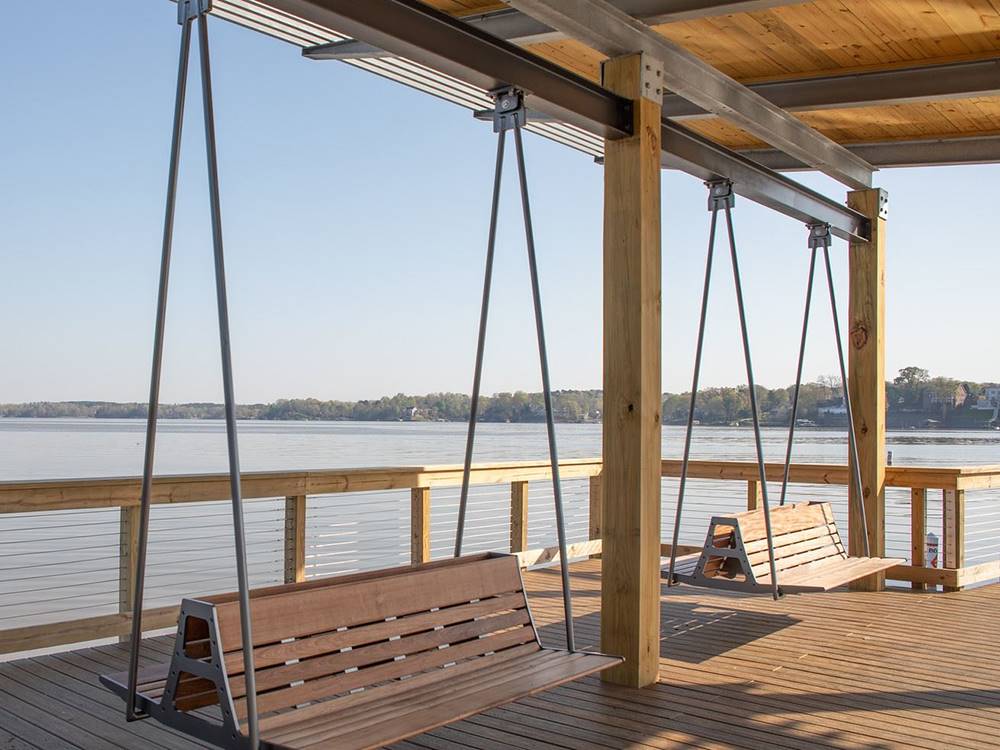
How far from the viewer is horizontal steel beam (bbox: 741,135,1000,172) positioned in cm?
625

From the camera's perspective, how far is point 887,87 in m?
5.20

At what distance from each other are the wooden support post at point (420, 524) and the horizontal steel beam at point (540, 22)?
8.29 ft

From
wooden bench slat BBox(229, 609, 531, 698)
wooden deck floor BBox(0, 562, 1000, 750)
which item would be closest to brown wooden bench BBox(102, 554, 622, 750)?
wooden bench slat BBox(229, 609, 531, 698)

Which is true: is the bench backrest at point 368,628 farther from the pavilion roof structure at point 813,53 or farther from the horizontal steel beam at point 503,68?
the pavilion roof structure at point 813,53

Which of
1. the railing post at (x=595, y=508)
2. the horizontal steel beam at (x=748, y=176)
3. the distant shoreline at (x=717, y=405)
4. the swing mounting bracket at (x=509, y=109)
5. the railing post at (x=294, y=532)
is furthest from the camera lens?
the distant shoreline at (x=717, y=405)

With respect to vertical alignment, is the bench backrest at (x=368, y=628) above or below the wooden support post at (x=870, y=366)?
below

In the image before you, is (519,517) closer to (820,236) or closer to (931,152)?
(820,236)

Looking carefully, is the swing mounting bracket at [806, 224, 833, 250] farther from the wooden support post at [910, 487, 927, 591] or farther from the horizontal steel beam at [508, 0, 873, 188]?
the wooden support post at [910, 487, 927, 591]

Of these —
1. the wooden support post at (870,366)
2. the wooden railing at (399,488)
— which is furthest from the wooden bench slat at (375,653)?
the wooden support post at (870,366)

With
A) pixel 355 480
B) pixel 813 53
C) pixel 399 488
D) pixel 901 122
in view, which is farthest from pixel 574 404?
pixel 813 53

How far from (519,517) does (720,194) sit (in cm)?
295

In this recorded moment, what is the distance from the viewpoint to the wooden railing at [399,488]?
445cm

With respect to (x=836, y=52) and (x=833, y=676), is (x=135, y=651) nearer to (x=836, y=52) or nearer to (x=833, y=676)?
(x=833, y=676)

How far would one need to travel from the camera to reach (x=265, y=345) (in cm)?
3206
